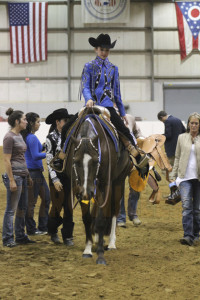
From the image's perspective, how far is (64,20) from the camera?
23.5 metres

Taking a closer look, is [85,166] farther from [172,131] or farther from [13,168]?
[172,131]

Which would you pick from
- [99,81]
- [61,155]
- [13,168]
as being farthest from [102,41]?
[13,168]

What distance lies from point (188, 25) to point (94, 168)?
19381mm

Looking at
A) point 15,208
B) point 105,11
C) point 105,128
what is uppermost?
point 105,11

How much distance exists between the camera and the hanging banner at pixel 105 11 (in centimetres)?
2271

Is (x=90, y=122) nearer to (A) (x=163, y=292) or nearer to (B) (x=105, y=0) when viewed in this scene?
(A) (x=163, y=292)

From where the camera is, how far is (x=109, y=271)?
5191mm

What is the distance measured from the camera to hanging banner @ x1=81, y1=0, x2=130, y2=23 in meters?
22.7

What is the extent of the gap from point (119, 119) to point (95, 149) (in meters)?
1.11

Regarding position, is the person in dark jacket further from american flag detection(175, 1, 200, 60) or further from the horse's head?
american flag detection(175, 1, 200, 60)

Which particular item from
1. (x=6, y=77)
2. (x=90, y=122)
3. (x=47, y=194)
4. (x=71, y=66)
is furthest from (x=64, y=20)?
(x=90, y=122)

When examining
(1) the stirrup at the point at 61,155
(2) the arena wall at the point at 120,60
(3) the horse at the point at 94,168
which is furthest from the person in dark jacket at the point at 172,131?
(2) the arena wall at the point at 120,60

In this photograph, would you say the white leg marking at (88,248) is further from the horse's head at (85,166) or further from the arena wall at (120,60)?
the arena wall at (120,60)

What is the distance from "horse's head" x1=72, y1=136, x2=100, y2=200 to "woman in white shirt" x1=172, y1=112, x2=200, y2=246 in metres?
1.73
